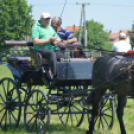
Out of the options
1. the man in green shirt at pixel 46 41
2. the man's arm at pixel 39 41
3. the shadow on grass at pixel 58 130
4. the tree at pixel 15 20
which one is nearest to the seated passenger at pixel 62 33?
the man in green shirt at pixel 46 41

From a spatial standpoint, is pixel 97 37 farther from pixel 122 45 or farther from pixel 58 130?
pixel 58 130

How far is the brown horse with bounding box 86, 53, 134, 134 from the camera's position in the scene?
4.27 metres

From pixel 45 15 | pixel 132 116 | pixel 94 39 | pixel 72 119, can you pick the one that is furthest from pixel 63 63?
pixel 94 39

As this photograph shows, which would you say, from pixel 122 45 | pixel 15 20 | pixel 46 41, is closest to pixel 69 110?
pixel 46 41

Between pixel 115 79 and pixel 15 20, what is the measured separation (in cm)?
3902

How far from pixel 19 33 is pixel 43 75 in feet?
124

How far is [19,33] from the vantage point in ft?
138

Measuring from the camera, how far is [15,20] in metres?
42.1

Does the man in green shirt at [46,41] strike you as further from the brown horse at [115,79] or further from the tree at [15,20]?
the tree at [15,20]

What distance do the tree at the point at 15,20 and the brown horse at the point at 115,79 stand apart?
1467 inches

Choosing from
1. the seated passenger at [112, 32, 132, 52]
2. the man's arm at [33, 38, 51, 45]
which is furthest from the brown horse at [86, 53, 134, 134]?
the seated passenger at [112, 32, 132, 52]

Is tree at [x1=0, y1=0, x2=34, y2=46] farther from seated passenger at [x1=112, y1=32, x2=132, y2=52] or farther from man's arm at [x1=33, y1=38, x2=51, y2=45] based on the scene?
man's arm at [x1=33, y1=38, x2=51, y2=45]

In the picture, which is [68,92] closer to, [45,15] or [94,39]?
[45,15]

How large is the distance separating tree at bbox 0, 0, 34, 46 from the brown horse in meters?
37.3
